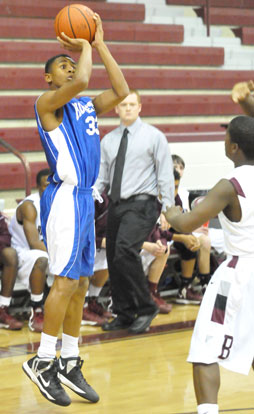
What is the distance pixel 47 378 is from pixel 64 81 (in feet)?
5.00

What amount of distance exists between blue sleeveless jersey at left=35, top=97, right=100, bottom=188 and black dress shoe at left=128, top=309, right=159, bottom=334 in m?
1.98

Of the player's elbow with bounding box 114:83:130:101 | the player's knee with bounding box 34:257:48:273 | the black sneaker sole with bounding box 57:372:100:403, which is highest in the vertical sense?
the player's elbow with bounding box 114:83:130:101

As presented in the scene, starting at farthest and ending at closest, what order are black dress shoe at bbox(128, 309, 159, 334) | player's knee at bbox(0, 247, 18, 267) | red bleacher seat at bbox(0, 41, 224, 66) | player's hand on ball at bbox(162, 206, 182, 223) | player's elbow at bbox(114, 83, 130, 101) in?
red bleacher seat at bbox(0, 41, 224, 66) → player's knee at bbox(0, 247, 18, 267) → black dress shoe at bbox(128, 309, 159, 334) → player's elbow at bbox(114, 83, 130, 101) → player's hand on ball at bbox(162, 206, 182, 223)

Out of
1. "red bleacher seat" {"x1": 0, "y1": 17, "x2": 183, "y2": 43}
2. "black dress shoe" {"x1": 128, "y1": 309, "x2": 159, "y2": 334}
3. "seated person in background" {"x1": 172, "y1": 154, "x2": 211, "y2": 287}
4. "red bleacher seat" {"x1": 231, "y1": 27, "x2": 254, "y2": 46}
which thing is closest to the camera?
"black dress shoe" {"x1": 128, "y1": 309, "x2": 159, "y2": 334}

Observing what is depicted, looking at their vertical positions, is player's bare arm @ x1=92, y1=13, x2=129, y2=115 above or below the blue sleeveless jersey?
above

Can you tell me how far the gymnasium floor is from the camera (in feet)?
14.1

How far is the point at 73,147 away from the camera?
4.30m

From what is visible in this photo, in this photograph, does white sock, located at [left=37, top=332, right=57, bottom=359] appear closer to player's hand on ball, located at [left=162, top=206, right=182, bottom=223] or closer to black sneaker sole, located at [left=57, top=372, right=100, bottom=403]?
black sneaker sole, located at [left=57, top=372, right=100, bottom=403]

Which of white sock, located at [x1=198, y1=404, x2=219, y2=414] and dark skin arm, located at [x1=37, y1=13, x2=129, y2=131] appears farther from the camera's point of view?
dark skin arm, located at [x1=37, y1=13, x2=129, y2=131]

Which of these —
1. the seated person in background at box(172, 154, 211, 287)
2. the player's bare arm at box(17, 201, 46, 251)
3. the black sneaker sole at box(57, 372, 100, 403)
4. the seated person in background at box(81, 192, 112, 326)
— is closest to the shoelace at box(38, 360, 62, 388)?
the black sneaker sole at box(57, 372, 100, 403)

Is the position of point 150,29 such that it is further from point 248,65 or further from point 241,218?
point 241,218

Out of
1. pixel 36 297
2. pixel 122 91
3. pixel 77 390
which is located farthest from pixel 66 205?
pixel 36 297

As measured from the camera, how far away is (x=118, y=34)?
10.2 metres

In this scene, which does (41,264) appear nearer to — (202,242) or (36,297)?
(36,297)
